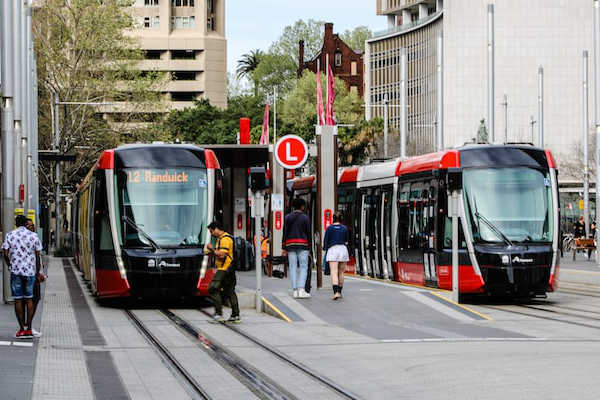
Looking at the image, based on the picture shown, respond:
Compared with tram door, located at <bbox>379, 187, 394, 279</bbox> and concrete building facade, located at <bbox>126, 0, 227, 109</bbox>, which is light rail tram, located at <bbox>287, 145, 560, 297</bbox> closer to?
tram door, located at <bbox>379, 187, 394, 279</bbox>

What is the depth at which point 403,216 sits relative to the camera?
1091 inches

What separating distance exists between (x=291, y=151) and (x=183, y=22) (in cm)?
12208

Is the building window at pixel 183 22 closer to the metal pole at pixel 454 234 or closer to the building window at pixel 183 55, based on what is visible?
the building window at pixel 183 55

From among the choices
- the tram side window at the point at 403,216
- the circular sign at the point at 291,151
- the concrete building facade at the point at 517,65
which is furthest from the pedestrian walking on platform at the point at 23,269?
the concrete building facade at the point at 517,65

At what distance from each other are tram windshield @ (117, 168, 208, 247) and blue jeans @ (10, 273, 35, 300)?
5557mm

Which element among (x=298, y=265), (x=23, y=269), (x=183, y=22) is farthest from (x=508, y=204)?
(x=183, y=22)

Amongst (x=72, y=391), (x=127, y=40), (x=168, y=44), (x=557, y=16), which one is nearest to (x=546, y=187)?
(x=72, y=391)

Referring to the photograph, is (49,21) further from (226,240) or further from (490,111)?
(226,240)

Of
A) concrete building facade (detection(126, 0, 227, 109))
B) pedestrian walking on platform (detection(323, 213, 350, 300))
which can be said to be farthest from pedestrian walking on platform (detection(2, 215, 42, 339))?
concrete building facade (detection(126, 0, 227, 109))

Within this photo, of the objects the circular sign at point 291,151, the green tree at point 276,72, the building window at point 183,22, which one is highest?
the building window at point 183,22

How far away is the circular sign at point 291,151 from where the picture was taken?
23219mm

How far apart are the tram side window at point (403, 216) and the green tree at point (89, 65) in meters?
33.5

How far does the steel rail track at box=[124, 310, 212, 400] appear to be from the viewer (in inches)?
452

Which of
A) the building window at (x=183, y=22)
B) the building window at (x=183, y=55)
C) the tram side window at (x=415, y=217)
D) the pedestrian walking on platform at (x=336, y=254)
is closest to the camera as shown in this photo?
the pedestrian walking on platform at (x=336, y=254)
